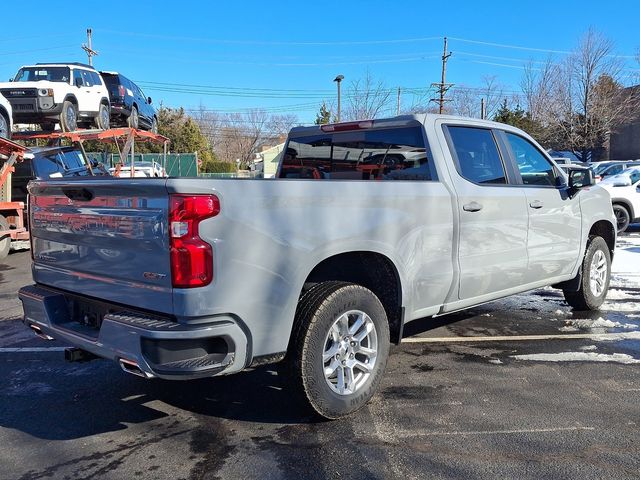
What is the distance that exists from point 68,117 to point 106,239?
13355mm

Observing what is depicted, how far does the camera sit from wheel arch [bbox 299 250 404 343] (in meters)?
3.72

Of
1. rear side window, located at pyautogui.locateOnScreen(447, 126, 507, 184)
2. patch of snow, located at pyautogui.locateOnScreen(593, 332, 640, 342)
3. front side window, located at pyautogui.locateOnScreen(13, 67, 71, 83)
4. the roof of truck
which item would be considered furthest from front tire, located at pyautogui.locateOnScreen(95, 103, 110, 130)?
patch of snow, located at pyautogui.locateOnScreen(593, 332, 640, 342)

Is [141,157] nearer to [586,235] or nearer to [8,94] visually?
[8,94]

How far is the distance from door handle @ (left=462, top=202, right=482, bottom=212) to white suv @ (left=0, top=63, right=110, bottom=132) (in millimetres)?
13172

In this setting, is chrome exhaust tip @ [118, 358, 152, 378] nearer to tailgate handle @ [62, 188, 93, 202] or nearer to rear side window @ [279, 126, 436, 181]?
tailgate handle @ [62, 188, 93, 202]

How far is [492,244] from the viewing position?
4523mm

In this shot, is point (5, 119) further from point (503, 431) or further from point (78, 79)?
point (503, 431)

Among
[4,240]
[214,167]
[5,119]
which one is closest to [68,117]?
[5,119]

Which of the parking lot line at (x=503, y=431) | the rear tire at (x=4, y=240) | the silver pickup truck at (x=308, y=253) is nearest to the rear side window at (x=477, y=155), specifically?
the silver pickup truck at (x=308, y=253)

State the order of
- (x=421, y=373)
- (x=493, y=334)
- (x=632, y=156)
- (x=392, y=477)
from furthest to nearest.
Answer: (x=632, y=156) < (x=493, y=334) < (x=421, y=373) < (x=392, y=477)

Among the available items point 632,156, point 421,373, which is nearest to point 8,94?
point 421,373

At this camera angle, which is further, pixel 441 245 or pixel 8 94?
pixel 8 94

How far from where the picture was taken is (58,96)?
14523mm

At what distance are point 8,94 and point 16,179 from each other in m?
4.07
